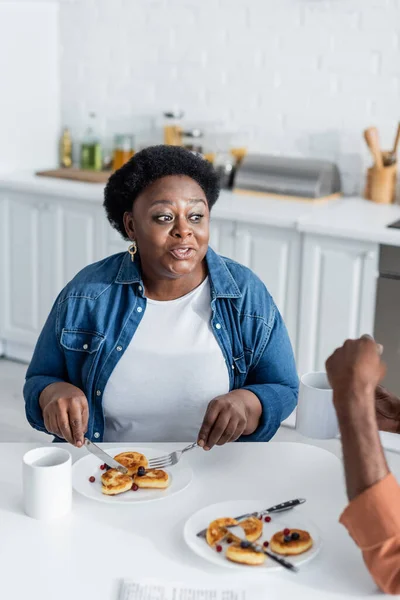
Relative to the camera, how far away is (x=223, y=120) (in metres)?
4.14

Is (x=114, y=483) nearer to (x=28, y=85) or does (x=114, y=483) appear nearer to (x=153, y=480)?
(x=153, y=480)

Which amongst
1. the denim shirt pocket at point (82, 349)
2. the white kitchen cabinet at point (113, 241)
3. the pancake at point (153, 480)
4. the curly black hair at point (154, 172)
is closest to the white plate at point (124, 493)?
the pancake at point (153, 480)

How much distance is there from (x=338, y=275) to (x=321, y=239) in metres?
0.15

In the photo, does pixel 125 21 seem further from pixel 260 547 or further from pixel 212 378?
pixel 260 547

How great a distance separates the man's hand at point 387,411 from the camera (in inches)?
68.2

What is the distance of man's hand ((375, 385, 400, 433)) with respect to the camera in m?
1.73

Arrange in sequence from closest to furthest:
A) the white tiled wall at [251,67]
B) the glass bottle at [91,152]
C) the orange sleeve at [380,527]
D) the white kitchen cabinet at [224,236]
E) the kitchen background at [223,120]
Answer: the orange sleeve at [380,527]
the kitchen background at [223,120]
the white kitchen cabinet at [224,236]
the white tiled wall at [251,67]
the glass bottle at [91,152]

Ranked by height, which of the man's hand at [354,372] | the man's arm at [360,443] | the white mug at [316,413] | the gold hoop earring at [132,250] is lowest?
the white mug at [316,413]

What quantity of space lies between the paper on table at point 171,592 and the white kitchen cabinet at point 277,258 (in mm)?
2285

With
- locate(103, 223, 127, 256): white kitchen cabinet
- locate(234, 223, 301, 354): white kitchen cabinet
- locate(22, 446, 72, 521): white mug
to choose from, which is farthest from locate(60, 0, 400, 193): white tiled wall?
locate(22, 446, 72, 521): white mug

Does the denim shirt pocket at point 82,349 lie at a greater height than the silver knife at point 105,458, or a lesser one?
greater

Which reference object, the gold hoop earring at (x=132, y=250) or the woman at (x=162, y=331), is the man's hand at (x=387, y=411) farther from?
the gold hoop earring at (x=132, y=250)

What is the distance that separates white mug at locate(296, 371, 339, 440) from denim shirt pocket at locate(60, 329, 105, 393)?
524 millimetres

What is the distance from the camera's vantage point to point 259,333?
78.9 inches
